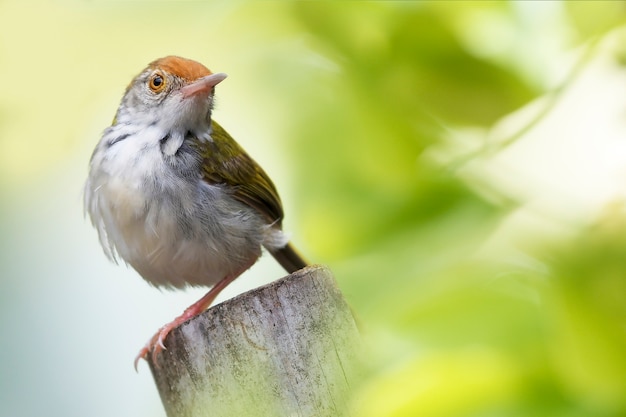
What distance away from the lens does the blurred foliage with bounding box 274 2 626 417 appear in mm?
195

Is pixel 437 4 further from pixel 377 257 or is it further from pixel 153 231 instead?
pixel 153 231

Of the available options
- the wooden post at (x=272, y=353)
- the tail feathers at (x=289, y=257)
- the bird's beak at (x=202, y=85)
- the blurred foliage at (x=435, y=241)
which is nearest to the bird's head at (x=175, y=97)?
the bird's beak at (x=202, y=85)

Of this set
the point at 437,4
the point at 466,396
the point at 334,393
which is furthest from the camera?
the point at 334,393

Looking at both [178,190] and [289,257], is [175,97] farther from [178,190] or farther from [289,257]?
[289,257]

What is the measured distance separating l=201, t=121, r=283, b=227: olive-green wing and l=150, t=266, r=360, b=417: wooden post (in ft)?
1.62

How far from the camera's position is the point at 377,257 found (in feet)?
0.98

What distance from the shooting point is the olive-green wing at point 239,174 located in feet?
4.04

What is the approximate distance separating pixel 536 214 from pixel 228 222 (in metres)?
0.99

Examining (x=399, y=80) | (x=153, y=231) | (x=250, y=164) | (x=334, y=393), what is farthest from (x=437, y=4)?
(x=250, y=164)

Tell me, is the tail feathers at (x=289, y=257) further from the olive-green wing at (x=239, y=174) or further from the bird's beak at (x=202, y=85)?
the bird's beak at (x=202, y=85)

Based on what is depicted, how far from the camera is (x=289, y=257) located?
4.75 feet

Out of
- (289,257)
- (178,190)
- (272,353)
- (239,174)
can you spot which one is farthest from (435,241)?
(289,257)

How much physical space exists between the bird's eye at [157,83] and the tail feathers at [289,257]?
391mm

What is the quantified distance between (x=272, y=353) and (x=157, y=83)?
0.75 m
